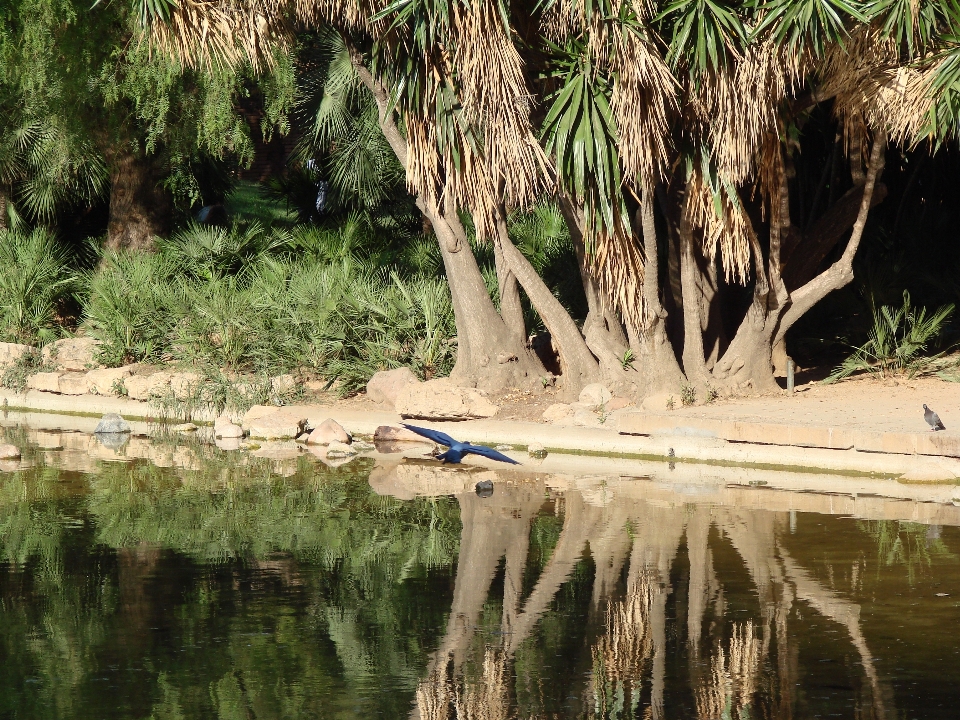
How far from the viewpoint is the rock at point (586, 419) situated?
43.7 feet

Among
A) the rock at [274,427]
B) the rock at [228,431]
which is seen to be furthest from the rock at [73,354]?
the rock at [274,427]

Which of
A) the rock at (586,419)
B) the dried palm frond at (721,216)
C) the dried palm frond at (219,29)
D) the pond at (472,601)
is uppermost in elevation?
the dried palm frond at (219,29)

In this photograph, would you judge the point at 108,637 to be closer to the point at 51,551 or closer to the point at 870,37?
the point at 51,551

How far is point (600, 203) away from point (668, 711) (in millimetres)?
7693

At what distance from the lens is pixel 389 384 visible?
49.6 feet

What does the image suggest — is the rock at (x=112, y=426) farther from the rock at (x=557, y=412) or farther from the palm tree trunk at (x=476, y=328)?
the rock at (x=557, y=412)

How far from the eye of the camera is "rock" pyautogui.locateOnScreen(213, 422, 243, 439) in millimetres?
14422

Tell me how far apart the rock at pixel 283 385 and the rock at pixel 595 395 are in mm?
3810

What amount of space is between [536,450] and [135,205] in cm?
1010

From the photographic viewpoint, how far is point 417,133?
12.9 meters

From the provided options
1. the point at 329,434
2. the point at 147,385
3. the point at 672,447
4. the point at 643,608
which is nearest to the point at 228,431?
the point at 329,434

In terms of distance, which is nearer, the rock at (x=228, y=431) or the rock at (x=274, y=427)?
the rock at (x=274, y=427)

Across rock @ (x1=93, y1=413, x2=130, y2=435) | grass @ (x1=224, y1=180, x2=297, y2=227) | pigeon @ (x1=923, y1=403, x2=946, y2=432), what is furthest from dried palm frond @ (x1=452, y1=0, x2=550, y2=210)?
grass @ (x1=224, y1=180, x2=297, y2=227)

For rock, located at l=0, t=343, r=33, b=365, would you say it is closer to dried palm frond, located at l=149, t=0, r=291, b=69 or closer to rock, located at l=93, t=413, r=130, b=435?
rock, located at l=93, t=413, r=130, b=435
